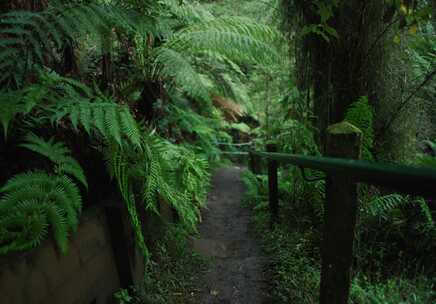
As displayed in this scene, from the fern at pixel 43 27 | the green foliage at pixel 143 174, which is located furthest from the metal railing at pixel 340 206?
the fern at pixel 43 27

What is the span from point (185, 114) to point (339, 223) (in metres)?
3.22

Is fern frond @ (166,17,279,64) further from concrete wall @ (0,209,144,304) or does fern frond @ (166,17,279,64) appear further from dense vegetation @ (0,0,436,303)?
concrete wall @ (0,209,144,304)

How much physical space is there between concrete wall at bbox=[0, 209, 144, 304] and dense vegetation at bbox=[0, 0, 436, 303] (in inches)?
3.0

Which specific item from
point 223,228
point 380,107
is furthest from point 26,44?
point 380,107

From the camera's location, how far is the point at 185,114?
13.5ft

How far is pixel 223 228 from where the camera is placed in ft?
12.5

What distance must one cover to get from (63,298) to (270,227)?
89.6 inches

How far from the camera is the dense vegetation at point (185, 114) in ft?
4.83

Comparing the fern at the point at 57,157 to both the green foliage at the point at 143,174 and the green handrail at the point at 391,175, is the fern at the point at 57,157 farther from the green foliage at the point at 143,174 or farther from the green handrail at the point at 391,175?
the green handrail at the point at 391,175

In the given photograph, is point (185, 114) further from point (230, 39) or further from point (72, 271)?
point (72, 271)

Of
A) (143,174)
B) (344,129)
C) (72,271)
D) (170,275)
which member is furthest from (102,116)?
(170,275)

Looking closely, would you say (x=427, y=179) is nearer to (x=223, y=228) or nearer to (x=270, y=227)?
(x=270, y=227)

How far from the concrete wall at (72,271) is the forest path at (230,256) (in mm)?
657

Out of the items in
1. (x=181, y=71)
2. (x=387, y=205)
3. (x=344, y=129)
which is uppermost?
(x=181, y=71)
